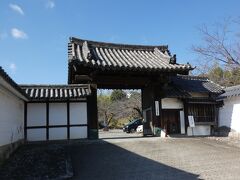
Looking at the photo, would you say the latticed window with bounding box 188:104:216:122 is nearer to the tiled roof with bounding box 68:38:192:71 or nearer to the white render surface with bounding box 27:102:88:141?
the tiled roof with bounding box 68:38:192:71

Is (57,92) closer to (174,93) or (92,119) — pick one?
(92,119)

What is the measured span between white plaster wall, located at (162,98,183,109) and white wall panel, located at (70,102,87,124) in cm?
529

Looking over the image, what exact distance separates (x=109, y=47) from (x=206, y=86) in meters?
7.33

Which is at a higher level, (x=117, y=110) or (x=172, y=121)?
(x=117, y=110)

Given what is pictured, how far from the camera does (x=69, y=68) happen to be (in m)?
19.1

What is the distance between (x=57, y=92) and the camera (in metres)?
18.6

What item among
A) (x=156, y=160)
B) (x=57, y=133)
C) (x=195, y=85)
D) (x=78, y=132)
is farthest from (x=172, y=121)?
(x=156, y=160)

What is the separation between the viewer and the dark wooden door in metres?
21.3

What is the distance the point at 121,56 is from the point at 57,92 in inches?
204

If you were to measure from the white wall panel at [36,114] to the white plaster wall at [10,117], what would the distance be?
49 centimetres

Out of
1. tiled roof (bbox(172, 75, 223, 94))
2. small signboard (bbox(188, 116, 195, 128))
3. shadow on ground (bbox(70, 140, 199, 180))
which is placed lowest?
shadow on ground (bbox(70, 140, 199, 180))

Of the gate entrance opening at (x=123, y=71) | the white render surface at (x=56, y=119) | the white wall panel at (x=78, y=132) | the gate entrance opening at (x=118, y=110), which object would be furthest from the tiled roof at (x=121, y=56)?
the gate entrance opening at (x=118, y=110)

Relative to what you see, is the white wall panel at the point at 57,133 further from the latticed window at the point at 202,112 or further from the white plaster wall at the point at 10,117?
the latticed window at the point at 202,112

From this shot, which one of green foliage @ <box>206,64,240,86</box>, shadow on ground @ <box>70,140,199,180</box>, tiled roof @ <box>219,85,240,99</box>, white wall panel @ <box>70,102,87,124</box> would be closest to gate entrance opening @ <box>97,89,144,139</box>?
green foliage @ <box>206,64,240,86</box>
